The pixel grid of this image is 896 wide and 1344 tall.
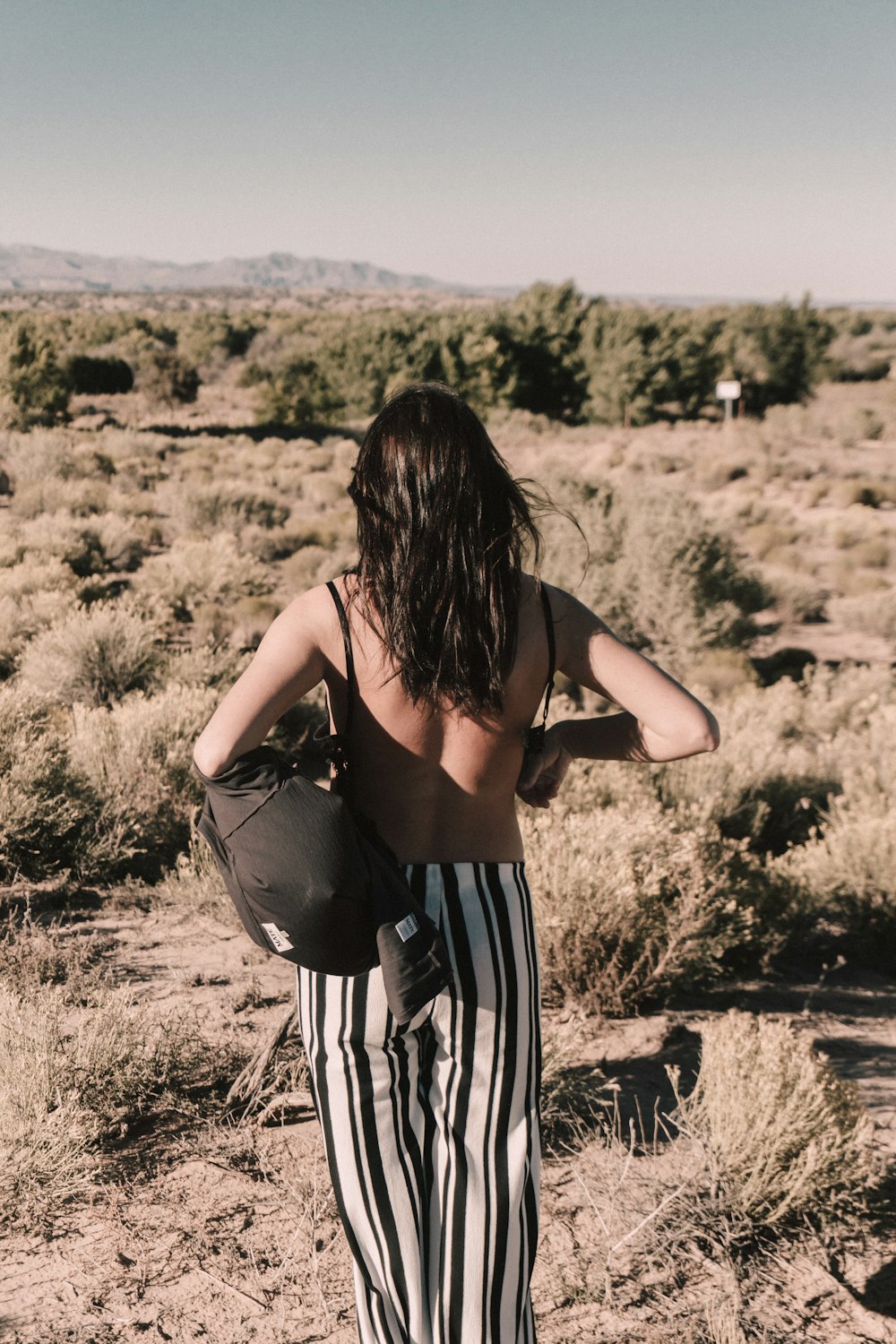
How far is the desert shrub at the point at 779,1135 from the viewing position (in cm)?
274

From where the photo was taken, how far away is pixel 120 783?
5.14 meters

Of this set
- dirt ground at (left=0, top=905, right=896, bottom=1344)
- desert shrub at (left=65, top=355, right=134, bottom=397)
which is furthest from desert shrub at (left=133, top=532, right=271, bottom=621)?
desert shrub at (left=65, top=355, right=134, bottom=397)

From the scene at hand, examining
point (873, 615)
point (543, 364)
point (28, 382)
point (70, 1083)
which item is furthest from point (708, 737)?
point (543, 364)

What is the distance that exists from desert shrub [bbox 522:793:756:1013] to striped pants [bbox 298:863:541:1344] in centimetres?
195

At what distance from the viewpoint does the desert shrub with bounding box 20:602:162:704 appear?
24.0 feet

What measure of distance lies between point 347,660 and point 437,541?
0.25 m

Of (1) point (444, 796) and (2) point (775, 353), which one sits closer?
(1) point (444, 796)

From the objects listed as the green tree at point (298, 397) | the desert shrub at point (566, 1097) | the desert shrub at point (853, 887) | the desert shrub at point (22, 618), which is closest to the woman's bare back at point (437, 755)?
the desert shrub at point (566, 1097)

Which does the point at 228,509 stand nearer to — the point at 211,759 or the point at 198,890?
the point at 198,890

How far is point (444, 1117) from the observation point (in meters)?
1.69

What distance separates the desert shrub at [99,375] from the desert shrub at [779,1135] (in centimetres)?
3875

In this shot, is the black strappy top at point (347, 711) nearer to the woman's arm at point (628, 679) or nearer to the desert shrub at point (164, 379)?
the woman's arm at point (628, 679)

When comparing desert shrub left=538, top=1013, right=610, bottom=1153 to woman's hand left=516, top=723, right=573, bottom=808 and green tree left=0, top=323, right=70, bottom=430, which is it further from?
green tree left=0, top=323, right=70, bottom=430

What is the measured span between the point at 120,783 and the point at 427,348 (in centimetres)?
3474
